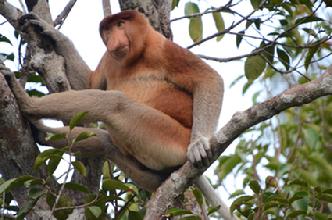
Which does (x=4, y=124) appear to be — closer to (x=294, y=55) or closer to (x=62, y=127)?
(x=62, y=127)

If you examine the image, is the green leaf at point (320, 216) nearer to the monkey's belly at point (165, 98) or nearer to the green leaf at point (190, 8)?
the monkey's belly at point (165, 98)

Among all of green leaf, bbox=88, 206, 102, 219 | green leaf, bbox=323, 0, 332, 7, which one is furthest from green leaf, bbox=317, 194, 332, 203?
green leaf, bbox=323, 0, 332, 7

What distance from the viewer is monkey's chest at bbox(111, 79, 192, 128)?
4.09 meters

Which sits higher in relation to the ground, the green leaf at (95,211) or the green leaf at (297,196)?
the green leaf at (95,211)

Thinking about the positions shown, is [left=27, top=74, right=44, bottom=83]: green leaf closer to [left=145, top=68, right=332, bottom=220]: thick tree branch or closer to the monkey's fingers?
the monkey's fingers

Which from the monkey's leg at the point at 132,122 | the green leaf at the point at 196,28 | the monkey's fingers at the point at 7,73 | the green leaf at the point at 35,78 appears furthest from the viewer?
the green leaf at the point at 196,28

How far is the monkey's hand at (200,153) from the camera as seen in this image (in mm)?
3291

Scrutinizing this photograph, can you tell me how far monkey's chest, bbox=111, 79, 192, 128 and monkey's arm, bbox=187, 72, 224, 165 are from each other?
119 mm

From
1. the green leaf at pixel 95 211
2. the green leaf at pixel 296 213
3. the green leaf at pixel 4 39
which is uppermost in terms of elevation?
the green leaf at pixel 4 39

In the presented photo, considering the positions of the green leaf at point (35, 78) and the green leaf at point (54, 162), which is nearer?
the green leaf at point (54, 162)

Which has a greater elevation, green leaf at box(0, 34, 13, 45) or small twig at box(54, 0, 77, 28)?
small twig at box(54, 0, 77, 28)

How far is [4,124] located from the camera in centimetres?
322

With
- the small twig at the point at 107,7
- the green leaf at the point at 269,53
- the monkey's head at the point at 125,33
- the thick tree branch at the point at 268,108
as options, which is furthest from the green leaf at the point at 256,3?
the thick tree branch at the point at 268,108

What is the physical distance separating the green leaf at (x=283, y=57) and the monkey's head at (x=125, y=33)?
35.1 inches
